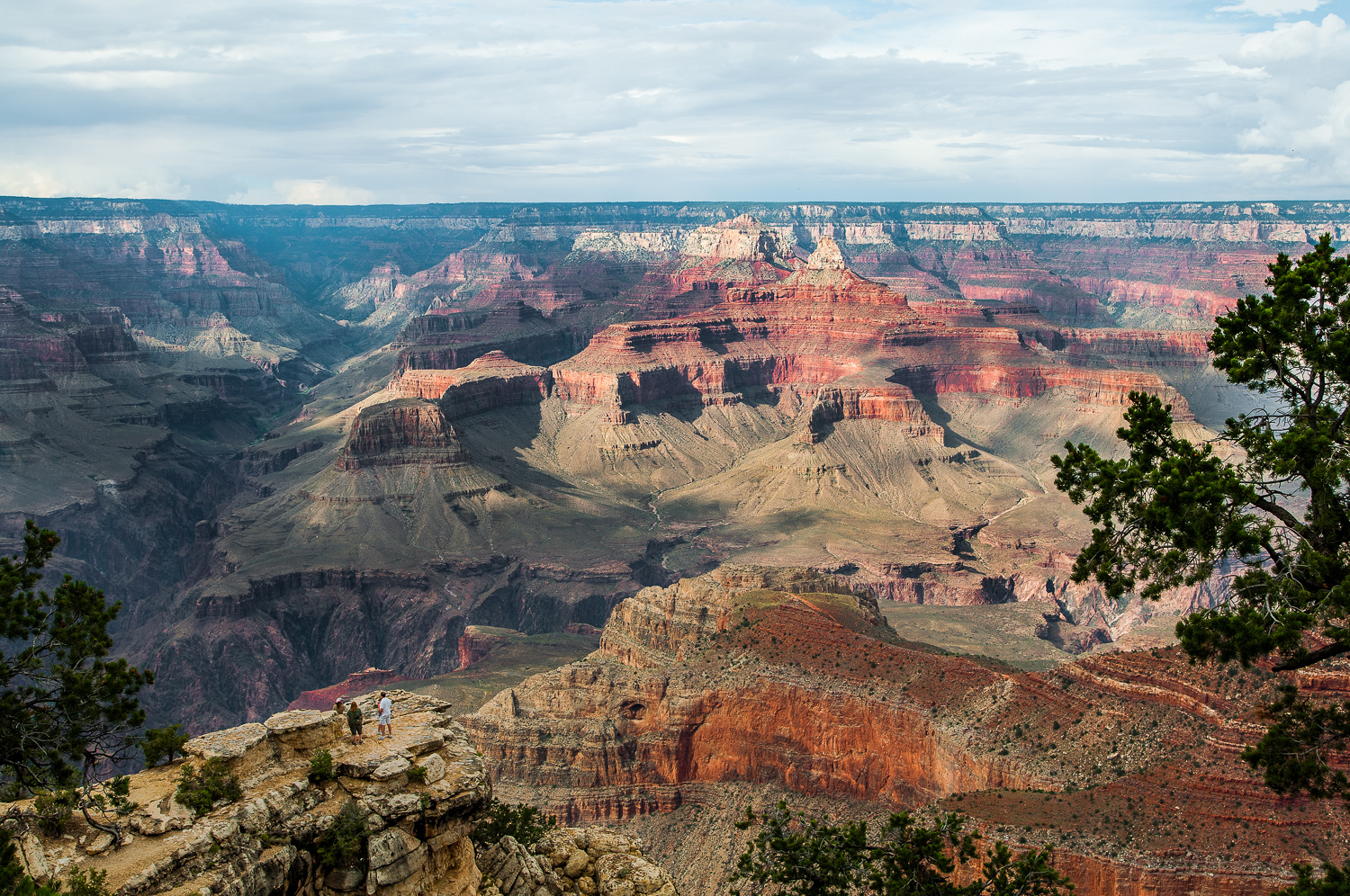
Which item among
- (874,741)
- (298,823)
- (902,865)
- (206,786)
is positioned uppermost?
(206,786)

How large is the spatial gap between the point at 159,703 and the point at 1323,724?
359 ft

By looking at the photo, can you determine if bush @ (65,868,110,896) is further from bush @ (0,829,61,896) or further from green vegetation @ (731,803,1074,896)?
green vegetation @ (731,803,1074,896)

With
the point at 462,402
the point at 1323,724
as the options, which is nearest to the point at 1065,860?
the point at 1323,724

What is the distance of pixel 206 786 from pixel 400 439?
13892 cm

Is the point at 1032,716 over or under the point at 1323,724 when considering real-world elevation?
under

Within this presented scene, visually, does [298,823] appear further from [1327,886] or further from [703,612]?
[703,612]

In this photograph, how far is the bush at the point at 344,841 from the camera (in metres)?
27.4

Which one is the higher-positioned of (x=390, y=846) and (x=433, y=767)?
(x=433, y=767)

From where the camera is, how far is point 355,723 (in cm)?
3123

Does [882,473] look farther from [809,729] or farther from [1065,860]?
[1065,860]

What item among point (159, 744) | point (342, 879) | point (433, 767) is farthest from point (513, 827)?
point (159, 744)

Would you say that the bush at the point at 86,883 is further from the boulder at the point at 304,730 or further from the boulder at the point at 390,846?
the boulder at the point at 390,846

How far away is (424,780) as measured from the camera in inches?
1169

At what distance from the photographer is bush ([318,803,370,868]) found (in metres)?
27.4
